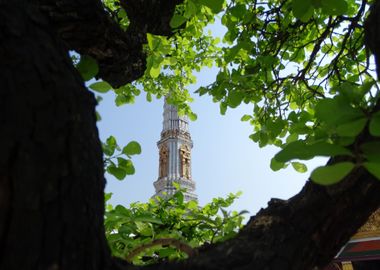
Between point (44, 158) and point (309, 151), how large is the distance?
0.44 metres

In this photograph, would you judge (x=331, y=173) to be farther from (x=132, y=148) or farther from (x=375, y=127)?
(x=132, y=148)

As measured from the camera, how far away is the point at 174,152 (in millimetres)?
29500

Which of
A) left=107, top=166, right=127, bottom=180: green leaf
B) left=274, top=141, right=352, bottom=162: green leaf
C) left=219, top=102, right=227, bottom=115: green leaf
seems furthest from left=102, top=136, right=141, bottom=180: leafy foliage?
left=219, top=102, right=227, bottom=115: green leaf

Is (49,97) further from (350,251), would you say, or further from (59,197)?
(350,251)

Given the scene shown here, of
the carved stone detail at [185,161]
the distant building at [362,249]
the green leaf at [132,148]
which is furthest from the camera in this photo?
the carved stone detail at [185,161]

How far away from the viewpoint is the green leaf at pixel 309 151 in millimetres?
562

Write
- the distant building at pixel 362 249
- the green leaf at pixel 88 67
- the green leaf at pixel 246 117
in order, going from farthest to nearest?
the distant building at pixel 362 249 < the green leaf at pixel 246 117 < the green leaf at pixel 88 67

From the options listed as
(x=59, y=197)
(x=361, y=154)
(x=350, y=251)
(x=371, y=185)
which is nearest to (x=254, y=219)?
(x=371, y=185)

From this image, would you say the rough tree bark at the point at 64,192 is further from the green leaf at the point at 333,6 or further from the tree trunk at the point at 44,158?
the green leaf at the point at 333,6

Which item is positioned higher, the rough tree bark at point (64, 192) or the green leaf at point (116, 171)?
the green leaf at point (116, 171)

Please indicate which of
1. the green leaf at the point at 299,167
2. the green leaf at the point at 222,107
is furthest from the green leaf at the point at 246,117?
the green leaf at the point at 299,167

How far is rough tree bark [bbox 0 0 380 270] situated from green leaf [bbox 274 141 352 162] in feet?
1.10

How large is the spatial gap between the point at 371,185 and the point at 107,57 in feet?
4.30

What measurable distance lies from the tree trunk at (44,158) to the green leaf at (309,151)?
0.36m
